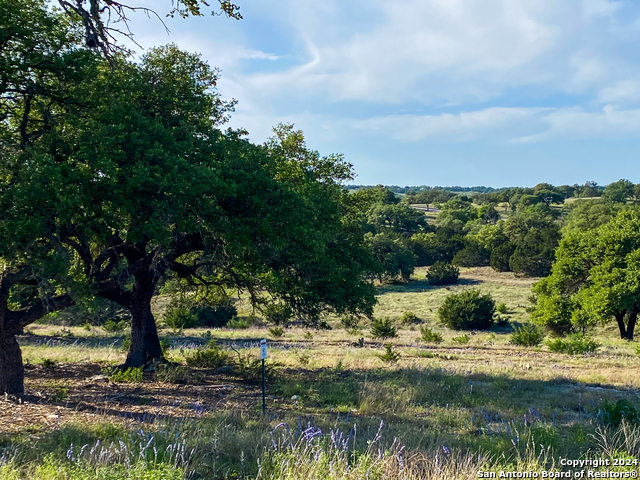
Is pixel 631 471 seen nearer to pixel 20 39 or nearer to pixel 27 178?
pixel 27 178

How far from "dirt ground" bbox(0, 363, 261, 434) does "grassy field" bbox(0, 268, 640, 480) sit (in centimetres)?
3

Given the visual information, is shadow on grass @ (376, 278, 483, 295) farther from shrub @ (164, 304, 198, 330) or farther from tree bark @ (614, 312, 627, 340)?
shrub @ (164, 304, 198, 330)

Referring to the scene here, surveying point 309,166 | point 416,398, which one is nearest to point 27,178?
point 416,398

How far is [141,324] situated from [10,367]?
3.79 metres

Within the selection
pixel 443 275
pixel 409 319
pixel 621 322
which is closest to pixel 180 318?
pixel 409 319

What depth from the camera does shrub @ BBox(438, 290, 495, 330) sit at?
34844mm

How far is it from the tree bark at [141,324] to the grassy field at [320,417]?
76cm

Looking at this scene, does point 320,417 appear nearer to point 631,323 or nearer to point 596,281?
point 596,281

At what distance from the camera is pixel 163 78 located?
35.9 ft

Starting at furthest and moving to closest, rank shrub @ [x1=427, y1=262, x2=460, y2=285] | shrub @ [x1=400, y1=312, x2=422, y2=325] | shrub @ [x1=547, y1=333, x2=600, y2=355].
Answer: shrub @ [x1=427, y1=262, x2=460, y2=285] < shrub @ [x1=400, y1=312, x2=422, y2=325] < shrub @ [x1=547, y1=333, x2=600, y2=355]

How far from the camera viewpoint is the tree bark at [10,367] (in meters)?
8.91

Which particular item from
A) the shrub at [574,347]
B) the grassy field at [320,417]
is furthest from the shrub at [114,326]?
the shrub at [574,347]

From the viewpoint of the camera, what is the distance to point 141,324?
12.6 meters

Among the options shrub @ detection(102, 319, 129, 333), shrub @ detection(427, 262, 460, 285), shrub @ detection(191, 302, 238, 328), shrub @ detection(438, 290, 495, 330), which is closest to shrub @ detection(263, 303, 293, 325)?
shrub @ detection(102, 319, 129, 333)
